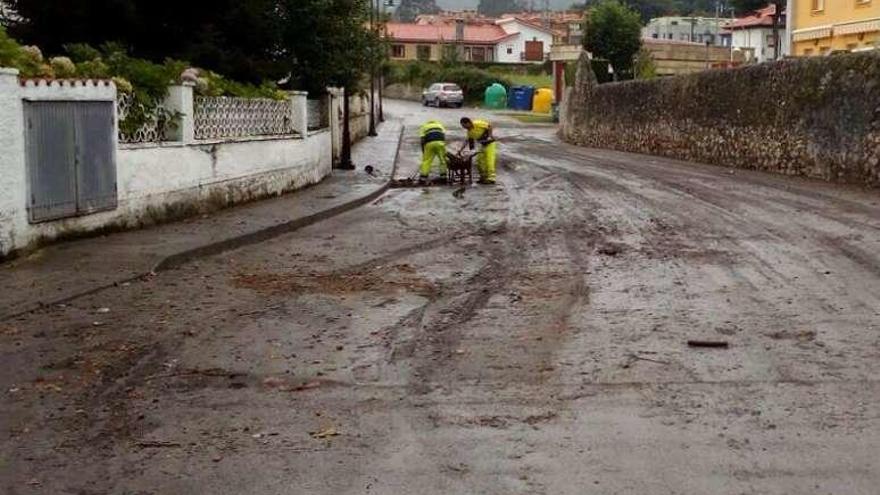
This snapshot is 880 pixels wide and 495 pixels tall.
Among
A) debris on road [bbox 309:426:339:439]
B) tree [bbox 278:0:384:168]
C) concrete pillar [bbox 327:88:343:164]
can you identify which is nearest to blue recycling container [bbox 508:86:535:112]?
concrete pillar [bbox 327:88:343:164]

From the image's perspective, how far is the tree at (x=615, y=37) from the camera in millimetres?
55969

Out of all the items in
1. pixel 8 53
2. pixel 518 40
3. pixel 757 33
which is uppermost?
pixel 518 40

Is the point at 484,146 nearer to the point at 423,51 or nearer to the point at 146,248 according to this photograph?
the point at 146,248

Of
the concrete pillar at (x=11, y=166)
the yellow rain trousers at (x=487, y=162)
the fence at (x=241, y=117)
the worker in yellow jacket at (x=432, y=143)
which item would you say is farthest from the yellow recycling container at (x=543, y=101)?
the concrete pillar at (x=11, y=166)

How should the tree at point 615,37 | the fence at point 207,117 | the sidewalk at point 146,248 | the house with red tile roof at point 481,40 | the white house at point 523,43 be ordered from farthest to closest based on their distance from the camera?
the white house at point 523,43
the house with red tile roof at point 481,40
the tree at point 615,37
the fence at point 207,117
the sidewalk at point 146,248

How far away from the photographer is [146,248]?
11.5 metres

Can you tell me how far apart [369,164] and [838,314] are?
60.4 feet

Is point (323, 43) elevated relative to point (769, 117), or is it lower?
elevated

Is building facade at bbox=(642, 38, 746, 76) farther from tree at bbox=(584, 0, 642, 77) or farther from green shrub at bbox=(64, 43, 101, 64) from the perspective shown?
green shrub at bbox=(64, 43, 101, 64)

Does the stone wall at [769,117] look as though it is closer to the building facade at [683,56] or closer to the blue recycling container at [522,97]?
the building facade at [683,56]

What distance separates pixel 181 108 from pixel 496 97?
61.3 meters

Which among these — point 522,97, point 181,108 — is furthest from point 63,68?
point 522,97

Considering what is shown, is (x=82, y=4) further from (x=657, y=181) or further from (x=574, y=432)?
(x=574, y=432)

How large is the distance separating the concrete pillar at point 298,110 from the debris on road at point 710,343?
12879mm
